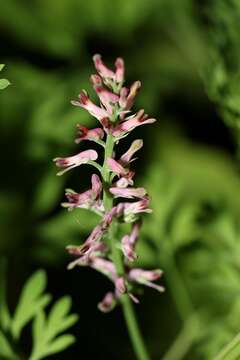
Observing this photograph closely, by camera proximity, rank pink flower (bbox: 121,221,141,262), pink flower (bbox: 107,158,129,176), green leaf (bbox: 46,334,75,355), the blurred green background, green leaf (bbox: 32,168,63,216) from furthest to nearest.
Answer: green leaf (bbox: 32,168,63,216) < the blurred green background < green leaf (bbox: 46,334,75,355) < pink flower (bbox: 121,221,141,262) < pink flower (bbox: 107,158,129,176)

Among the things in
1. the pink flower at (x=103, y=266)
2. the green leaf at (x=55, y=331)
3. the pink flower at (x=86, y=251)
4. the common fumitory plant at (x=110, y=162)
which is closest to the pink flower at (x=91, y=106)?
the common fumitory plant at (x=110, y=162)

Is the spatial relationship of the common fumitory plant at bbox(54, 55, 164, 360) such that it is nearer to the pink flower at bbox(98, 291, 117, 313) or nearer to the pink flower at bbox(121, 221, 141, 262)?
the pink flower at bbox(121, 221, 141, 262)

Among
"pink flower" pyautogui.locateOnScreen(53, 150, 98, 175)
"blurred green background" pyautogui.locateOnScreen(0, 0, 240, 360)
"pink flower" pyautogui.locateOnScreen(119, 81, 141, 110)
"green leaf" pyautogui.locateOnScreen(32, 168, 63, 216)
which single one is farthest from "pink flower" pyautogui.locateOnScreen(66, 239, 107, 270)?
"green leaf" pyautogui.locateOnScreen(32, 168, 63, 216)

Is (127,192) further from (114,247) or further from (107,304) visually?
(107,304)

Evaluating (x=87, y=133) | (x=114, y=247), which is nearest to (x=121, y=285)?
(x=114, y=247)

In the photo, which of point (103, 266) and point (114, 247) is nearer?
point (114, 247)

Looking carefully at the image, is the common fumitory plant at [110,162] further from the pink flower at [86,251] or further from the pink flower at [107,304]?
the pink flower at [107,304]

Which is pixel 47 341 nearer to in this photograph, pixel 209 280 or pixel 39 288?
pixel 39 288
